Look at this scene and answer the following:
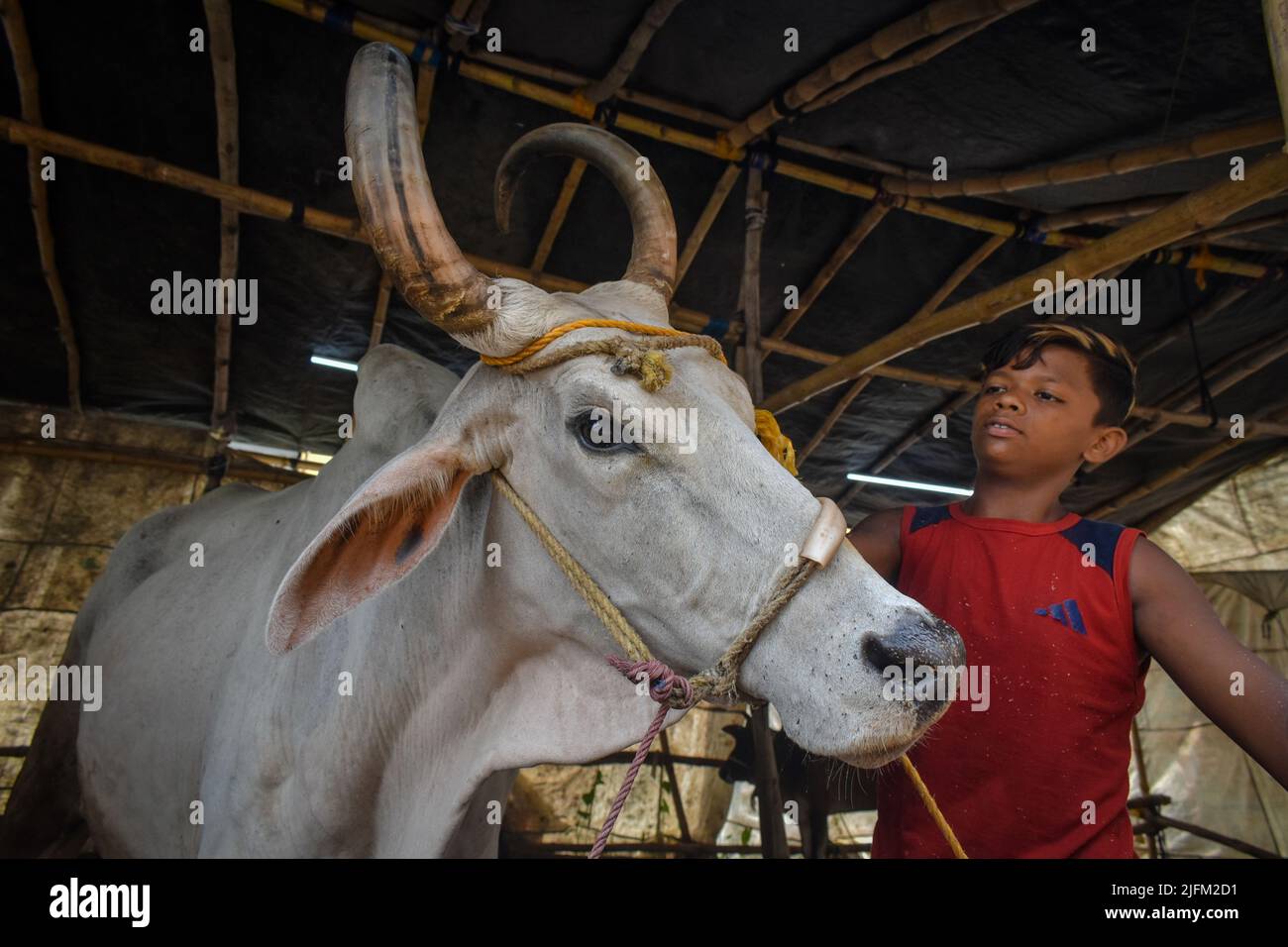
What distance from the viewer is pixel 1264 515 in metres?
8.41

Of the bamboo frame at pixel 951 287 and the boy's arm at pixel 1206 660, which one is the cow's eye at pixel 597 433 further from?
the bamboo frame at pixel 951 287

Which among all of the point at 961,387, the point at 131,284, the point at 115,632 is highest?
the point at 131,284

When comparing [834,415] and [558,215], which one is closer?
[558,215]

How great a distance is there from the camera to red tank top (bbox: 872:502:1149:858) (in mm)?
1808

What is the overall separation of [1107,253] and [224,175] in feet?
13.9

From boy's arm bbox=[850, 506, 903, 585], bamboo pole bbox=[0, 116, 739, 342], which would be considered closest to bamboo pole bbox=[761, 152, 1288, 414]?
bamboo pole bbox=[0, 116, 739, 342]

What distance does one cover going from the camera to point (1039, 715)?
1.84 m

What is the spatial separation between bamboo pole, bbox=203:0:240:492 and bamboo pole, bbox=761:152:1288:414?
309 cm

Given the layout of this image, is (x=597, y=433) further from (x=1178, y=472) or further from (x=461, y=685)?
(x=1178, y=472)

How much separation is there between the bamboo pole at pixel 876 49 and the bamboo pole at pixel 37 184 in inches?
130

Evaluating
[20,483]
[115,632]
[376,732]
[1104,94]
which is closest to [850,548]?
[376,732]

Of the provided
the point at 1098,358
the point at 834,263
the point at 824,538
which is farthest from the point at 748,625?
the point at 834,263
